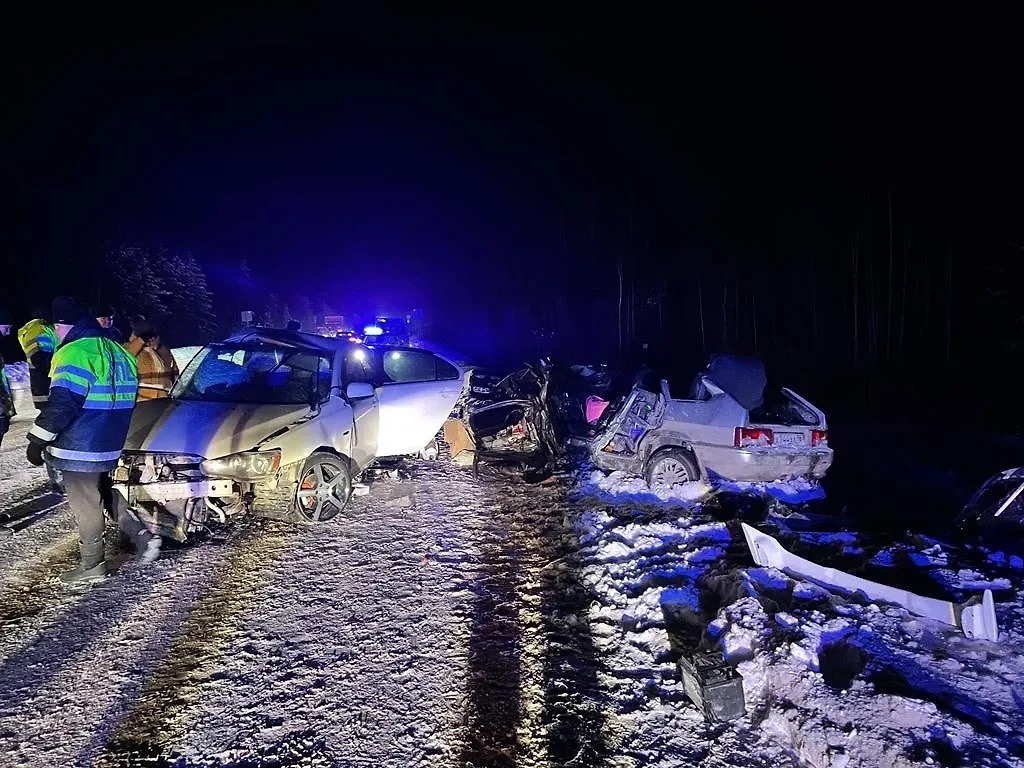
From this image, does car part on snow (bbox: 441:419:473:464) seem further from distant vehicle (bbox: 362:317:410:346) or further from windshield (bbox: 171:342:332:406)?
distant vehicle (bbox: 362:317:410:346)

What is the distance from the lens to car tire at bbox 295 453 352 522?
569cm

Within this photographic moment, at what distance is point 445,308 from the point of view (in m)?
82.9

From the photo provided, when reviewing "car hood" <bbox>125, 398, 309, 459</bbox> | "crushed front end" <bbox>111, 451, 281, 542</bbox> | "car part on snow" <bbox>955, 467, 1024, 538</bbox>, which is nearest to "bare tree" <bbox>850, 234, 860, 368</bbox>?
"car part on snow" <bbox>955, 467, 1024, 538</bbox>

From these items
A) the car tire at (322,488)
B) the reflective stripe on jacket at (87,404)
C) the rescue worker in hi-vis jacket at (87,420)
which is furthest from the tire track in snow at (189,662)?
the reflective stripe on jacket at (87,404)

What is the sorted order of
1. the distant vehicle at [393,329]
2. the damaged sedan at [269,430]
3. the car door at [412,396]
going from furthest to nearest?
the distant vehicle at [393,329] < the car door at [412,396] < the damaged sedan at [269,430]

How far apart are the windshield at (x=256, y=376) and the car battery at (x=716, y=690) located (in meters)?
4.25

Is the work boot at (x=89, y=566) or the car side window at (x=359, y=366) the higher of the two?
the car side window at (x=359, y=366)

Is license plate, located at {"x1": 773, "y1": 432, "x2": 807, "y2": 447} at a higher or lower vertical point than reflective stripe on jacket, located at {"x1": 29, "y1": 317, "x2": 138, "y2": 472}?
lower

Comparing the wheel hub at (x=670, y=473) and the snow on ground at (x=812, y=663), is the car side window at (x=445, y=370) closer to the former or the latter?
the wheel hub at (x=670, y=473)

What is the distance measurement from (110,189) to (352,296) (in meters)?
61.8

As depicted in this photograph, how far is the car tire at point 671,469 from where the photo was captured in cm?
677

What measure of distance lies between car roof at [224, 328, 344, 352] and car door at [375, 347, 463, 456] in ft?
2.70

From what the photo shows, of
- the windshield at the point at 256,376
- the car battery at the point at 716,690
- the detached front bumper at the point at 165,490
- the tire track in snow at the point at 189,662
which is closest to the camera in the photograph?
the tire track in snow at the point at 189,662

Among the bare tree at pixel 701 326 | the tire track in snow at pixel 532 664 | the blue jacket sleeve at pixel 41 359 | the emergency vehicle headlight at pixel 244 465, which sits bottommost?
the tire track in snow at pixel 532 664
